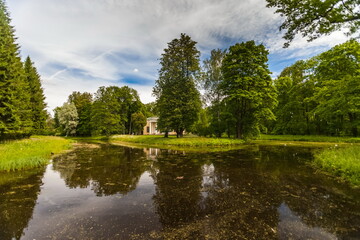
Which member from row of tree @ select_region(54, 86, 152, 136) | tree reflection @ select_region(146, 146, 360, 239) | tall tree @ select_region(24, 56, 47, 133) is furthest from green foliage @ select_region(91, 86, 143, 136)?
tree reflection @ select_region(146, 146, 360, 239)

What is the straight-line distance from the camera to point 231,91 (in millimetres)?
23828

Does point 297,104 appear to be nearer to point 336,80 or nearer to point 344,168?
point 336,80

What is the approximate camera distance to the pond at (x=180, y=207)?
354cm

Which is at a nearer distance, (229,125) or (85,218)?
(85,218)

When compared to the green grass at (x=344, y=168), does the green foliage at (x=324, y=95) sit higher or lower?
higher

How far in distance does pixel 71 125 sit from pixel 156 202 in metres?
51.6

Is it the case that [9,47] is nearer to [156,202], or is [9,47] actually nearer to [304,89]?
[156,202]

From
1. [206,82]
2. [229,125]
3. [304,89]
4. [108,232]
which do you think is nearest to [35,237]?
[108,232]

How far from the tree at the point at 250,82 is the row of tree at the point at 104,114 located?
30.1m

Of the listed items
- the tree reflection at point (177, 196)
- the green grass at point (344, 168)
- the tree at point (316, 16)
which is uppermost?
the tree at point (316, 16)

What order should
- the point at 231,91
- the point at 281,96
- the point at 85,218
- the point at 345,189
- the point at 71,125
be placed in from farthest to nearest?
the point at 71,125, the point at 281,96, the point at 231,91, the point at 345,189, the point at 85,218

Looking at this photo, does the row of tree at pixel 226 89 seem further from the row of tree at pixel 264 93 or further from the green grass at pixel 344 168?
the green grass at pixel 344 168

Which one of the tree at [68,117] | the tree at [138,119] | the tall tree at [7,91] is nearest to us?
the tall tree at [7,91]

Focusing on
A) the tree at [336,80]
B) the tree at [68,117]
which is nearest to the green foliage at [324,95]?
the tree at [336,80]
